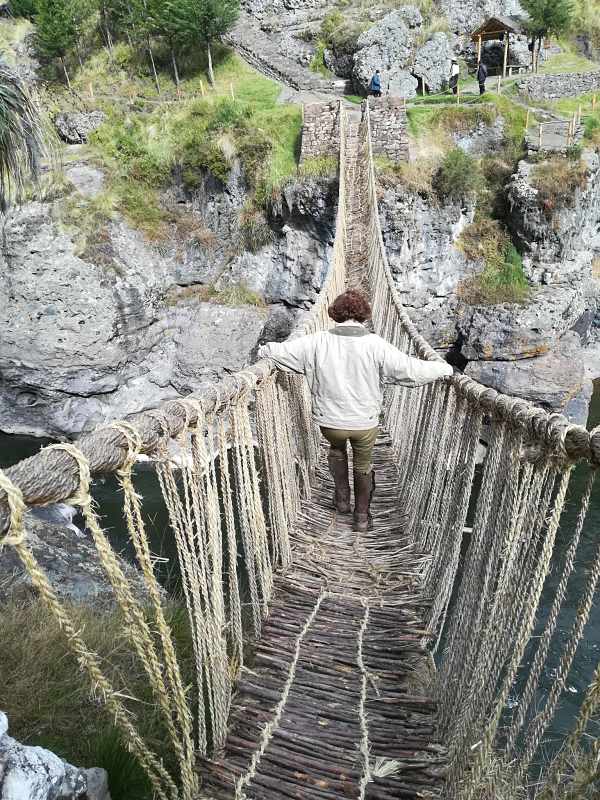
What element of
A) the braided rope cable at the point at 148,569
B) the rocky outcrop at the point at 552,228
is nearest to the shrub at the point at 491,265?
the rocky outcrop at the point at 552,228

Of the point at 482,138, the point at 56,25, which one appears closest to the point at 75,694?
the point at 482,138

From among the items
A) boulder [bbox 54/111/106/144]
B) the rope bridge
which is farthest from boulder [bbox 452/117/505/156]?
the rope bridge

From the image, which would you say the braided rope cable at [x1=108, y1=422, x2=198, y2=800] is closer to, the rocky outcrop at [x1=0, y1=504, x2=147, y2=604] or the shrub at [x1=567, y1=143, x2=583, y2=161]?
the rocky outcrop at [x1=0, y1=504, x2=147, y2=604]

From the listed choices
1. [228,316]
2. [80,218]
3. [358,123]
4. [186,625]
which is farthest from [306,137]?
[186,625]

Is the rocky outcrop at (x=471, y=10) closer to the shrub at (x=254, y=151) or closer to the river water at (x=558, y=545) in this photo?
the shrub at (x=254, y=151)

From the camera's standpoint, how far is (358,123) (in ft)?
40.4

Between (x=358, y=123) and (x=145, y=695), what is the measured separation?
1269 centimetres

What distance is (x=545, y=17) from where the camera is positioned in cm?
1484

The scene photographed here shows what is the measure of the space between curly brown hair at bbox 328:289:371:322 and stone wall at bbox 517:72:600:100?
14596 millimetres

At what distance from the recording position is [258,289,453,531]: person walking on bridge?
7.80 ft

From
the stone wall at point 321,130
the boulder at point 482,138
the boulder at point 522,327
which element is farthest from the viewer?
the boulder at point 482,138

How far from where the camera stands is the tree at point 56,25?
1579 centimetres

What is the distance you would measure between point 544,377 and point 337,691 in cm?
1033

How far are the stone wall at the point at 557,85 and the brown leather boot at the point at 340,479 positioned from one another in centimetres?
1472
